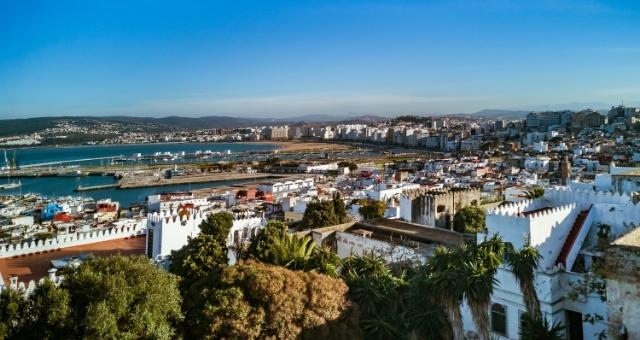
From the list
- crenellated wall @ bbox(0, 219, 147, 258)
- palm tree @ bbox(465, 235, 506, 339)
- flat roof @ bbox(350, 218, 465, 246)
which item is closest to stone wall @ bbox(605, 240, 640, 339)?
palm tree @ bbox(465, 235, 506, 339)

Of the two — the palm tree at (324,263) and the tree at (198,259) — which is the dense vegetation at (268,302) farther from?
the tree at (198,259)

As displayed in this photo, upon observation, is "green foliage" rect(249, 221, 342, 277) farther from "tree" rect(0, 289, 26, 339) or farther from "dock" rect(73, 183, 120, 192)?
"dock" rect(73, 183, 120, 192)

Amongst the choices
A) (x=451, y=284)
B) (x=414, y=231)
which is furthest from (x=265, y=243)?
(x=451, y=284)

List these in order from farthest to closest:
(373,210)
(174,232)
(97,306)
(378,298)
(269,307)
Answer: (373,210), (174,232), (378,298), (269,307), (97,306)

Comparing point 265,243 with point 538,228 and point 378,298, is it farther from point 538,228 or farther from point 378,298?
point 538,228

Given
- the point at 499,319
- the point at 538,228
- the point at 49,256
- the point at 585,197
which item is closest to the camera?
the point at 538,228

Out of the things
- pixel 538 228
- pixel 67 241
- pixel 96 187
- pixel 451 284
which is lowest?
pixel 96 187
